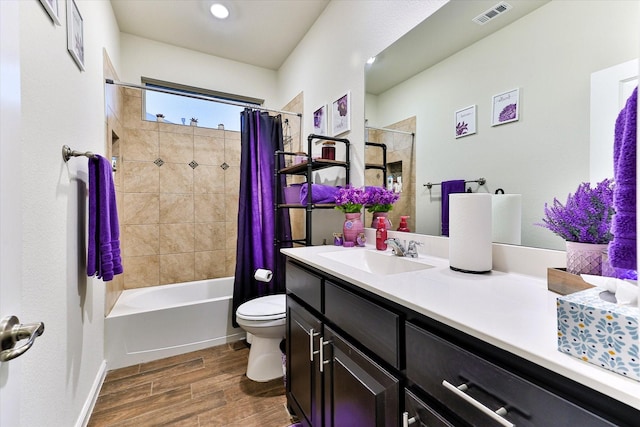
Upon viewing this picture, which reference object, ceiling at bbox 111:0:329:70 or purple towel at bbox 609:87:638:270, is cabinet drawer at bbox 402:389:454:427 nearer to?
purple towel at bbox 609:87:638:270

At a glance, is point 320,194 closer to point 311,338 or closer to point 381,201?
point 381,201

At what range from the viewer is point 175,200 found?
9.16 ft

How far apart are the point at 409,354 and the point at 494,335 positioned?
0.83 ft

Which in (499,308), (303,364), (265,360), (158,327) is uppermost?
(499,308)

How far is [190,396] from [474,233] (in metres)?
1.81

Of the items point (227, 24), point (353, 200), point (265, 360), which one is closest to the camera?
point (353, 200)

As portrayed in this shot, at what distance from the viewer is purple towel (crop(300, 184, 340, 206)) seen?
1.80 meters

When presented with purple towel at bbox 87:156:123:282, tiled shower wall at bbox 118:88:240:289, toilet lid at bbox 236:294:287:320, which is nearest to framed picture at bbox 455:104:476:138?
toilet lid at bbox 236:294:287:320

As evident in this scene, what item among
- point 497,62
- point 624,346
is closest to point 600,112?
point 497,62

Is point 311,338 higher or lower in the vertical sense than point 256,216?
lower

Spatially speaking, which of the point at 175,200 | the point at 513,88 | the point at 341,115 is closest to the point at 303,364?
the point at 513,88

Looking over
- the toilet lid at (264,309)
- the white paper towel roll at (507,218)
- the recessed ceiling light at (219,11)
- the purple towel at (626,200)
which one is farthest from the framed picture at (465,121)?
the recessed ceiling light at (219,11)

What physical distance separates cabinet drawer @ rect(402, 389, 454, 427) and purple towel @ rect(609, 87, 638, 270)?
0.45 m

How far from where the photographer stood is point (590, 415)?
15.1 inches
